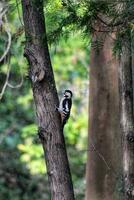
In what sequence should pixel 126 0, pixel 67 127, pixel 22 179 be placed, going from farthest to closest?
pixel 22 179
pixel 67 127
pixel 126 0

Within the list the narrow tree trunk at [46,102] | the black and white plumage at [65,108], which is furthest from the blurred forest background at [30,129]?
the narrow tree trunk at [46,102]

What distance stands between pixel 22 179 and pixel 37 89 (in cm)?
914

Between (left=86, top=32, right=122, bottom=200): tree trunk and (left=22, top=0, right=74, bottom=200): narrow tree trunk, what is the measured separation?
83.5 inches

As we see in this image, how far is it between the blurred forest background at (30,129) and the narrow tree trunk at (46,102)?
692 centimetres

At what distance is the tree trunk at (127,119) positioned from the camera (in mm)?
5156

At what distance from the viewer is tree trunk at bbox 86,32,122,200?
7.17m

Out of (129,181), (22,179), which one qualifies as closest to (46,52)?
(129,181)

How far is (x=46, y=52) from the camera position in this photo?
201 inches

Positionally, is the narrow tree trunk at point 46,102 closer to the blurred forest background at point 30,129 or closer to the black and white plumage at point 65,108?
the black and white plumage at point 65,108

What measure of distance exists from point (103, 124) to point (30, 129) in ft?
17.3

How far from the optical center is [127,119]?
17.1 ft

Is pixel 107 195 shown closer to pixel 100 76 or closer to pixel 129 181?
pixel 100 76

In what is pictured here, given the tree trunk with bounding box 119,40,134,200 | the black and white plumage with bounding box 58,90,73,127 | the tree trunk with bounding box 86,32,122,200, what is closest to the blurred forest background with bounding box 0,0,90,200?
the tree trunk with bounding box 86,32,122,200

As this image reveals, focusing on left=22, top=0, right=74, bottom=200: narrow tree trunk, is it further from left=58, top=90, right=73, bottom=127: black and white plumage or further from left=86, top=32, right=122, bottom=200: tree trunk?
left=86, top=32, right=122, bottom=200: tree trunk
